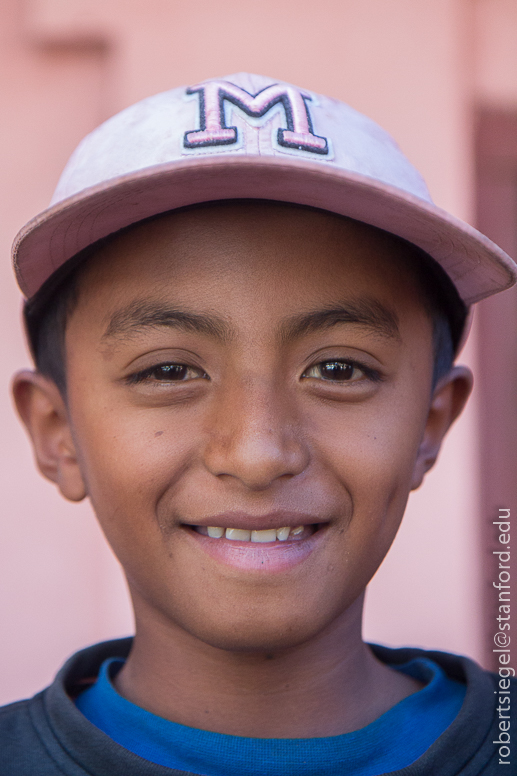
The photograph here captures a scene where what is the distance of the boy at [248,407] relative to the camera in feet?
4.09

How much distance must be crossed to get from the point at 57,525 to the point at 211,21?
5.13ft

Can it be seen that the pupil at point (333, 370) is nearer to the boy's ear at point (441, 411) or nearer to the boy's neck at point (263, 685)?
the boy's ear at point (441, 411)

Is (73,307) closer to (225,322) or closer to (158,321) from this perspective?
(158,321)

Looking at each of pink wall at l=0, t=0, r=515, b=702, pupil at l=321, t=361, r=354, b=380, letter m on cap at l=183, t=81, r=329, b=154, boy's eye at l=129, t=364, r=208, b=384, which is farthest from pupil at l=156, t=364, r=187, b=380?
pink wall at l=0, t=0, r=515, b=702

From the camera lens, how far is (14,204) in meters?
2.51

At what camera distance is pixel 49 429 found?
5.24 ft

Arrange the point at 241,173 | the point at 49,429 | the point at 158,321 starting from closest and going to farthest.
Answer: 1. the point at 241,173
2. the point at 158,321
3. the point at 49,429

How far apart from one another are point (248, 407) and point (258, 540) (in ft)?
0.71

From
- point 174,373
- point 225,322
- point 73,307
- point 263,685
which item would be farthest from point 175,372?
point 263,685

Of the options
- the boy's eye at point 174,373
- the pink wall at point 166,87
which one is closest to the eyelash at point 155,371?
the boy's eye at point 174,373

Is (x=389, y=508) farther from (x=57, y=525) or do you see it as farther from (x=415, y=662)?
(x=57, y=525)

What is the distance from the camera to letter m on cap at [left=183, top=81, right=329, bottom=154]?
1238 mm

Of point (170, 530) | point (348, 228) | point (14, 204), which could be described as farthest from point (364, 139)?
point (14, 204)

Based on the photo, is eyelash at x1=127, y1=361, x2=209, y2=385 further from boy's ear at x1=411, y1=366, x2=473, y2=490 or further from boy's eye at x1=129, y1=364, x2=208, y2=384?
boy's ear at x1=411, y1=366, x2=473, y2=490
